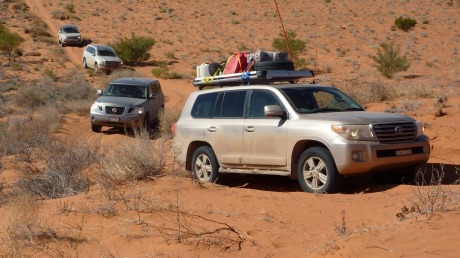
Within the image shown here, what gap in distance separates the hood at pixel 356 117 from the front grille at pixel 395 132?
73mm

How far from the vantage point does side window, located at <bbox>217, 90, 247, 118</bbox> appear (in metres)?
10.7

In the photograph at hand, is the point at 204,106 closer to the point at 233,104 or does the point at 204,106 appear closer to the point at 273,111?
the point at 233,104

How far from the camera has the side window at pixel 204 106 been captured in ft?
37.1

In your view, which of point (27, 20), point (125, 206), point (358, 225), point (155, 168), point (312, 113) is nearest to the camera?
point (358, 225)

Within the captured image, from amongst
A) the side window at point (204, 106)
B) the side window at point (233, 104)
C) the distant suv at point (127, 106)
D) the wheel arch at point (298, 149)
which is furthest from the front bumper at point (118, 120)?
the wheel arch at point (298, 149)

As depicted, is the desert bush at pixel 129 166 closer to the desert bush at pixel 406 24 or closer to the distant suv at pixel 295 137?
the distant suv at pixel 295 137

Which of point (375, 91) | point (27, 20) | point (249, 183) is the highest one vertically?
point (27, 20)

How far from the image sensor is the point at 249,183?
11.4 m

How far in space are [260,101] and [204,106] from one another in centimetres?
136

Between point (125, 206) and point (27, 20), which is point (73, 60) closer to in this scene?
point (27, 20)

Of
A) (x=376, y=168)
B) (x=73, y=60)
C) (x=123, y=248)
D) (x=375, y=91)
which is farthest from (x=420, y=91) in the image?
(x=73, y=60)

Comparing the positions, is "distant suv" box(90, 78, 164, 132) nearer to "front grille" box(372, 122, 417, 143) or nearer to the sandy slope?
the sandy slope

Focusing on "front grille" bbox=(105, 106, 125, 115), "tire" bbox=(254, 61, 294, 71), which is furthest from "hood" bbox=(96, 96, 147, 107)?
"tire" bbox=(254, 61, 294, 71)

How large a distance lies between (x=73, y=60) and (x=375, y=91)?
2848 cm
